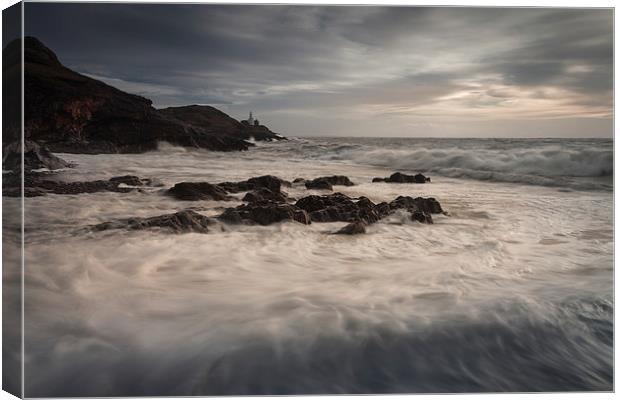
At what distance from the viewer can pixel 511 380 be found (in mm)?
2543

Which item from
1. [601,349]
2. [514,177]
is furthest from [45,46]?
[601,349]

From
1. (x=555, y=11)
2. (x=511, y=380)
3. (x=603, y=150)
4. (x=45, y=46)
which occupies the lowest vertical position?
(x=511, y=380)

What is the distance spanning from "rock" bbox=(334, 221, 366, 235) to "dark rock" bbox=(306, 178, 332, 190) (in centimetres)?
27

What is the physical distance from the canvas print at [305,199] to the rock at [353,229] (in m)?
0.02

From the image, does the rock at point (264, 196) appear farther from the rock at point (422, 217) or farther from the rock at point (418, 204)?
the rock at point (422, 217)

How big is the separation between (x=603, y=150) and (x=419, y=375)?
1.79 m

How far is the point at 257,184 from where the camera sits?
2.97 meters

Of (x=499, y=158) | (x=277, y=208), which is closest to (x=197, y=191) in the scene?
(x=277, y=208)

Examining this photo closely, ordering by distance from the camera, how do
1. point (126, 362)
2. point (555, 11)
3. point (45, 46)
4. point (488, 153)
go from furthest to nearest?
point (488, 153) < point (555, 11) < point (45, 46) < point (126, 362)

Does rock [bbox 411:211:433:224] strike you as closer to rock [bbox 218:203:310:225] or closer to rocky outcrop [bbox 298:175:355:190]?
rocky outcrop [bbox 298:175:355:190]

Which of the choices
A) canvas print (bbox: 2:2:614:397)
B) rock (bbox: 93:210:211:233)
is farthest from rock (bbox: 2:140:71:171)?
rock (bbox: 93:210:211:233)

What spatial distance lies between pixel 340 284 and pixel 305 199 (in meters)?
0.58

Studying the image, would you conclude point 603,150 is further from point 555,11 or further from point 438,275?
point 438,275

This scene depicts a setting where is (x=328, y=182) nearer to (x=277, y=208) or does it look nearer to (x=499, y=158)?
(x=277, y=208)
